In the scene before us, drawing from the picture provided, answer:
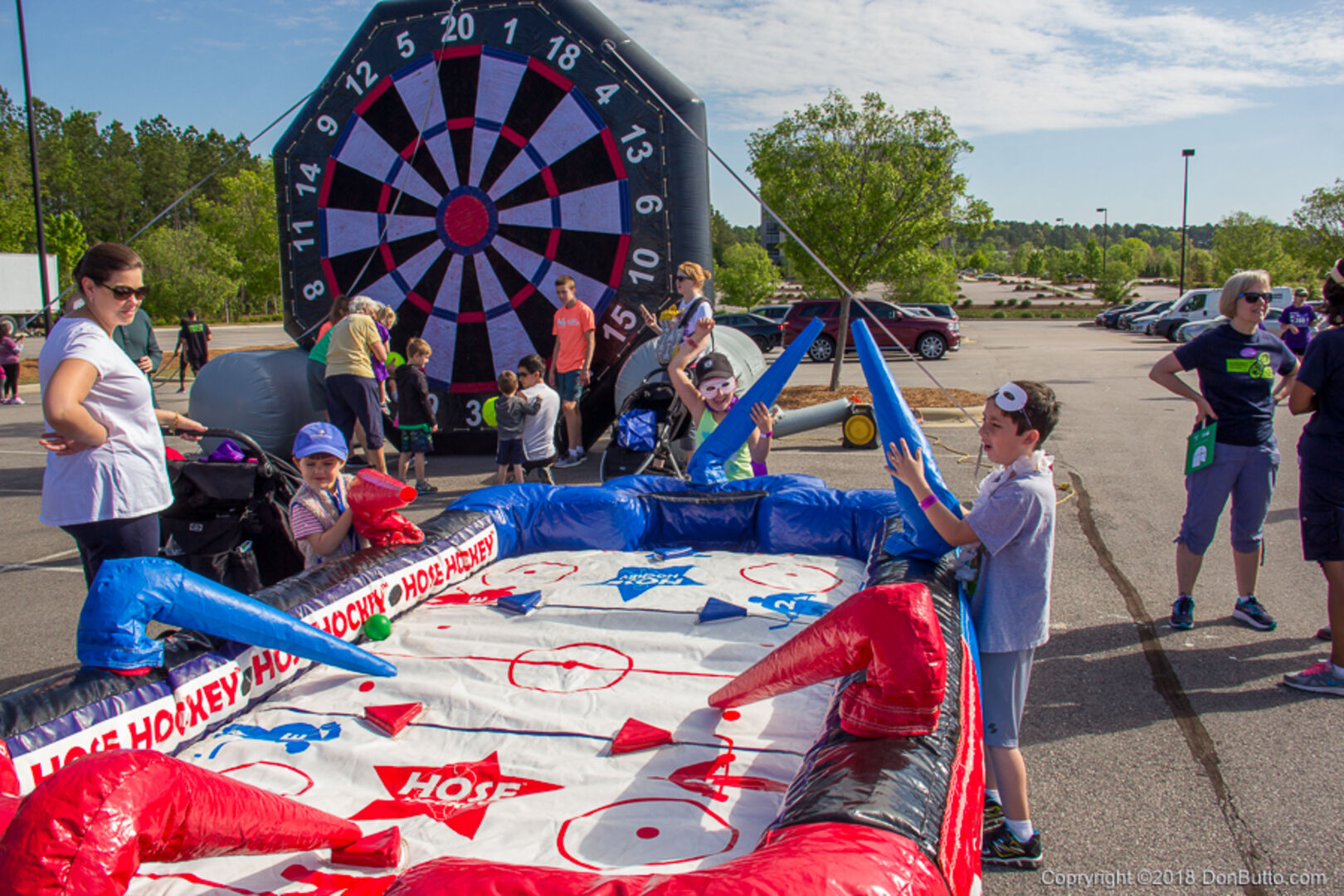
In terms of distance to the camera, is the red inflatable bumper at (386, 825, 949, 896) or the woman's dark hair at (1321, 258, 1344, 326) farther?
the woman's dark hair at (1321, 258, 1344, 326)

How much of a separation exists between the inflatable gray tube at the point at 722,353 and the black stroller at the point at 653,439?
0.63 ft

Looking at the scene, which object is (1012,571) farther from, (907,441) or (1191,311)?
(1191,311)

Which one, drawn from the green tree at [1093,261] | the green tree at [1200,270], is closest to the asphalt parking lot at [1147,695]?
the green tree at [1200,270]

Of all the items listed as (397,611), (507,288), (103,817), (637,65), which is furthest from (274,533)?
(637,65)

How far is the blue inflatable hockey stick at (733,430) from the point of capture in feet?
16.4

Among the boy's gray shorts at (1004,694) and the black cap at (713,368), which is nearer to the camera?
the boy's gray shorts at (1004,694)

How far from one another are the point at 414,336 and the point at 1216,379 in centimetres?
750

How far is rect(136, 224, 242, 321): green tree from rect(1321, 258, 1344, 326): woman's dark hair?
44.3 m

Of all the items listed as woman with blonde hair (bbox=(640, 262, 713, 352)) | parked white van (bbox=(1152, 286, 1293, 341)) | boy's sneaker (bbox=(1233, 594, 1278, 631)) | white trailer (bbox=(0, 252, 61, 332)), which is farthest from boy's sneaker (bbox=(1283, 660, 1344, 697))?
white trailer (bbox=(0, 252, 61, 332))

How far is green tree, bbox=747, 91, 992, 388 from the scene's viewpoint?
43.7ft

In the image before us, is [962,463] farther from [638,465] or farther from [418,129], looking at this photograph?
[418,129]

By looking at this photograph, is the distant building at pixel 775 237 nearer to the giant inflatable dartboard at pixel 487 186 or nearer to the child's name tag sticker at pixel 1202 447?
the giant inflatable dartboard at pixel 487 186

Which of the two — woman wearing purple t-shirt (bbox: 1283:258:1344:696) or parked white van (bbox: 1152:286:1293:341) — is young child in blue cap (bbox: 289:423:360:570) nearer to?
woman wearing purple t-shirt (bbox: 1283:258:1344:696)

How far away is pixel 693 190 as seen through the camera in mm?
8508
